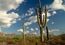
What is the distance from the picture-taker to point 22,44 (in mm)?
12914

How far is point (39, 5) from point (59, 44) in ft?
12.6

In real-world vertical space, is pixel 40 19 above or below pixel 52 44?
above

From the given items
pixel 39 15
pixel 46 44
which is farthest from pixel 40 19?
pixel 46 44

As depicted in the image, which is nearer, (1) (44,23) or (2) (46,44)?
(2) (46,44)

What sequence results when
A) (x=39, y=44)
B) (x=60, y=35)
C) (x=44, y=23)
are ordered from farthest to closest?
(x=60, y=35), (x=44, y=23), (x=39, y=44)

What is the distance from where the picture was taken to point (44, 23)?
14.7m

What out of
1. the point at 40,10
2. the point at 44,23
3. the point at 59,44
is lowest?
the point at 59,44

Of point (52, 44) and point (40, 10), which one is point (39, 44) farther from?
point (40, 10)

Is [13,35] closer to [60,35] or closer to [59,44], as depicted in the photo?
[60,35]

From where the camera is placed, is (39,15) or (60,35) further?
(60,35)

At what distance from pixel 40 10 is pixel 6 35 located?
26.6 ft

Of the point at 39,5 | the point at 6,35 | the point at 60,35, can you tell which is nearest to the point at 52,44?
the point at 39,5

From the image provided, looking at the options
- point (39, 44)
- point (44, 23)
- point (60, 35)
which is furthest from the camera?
point (60, 35)

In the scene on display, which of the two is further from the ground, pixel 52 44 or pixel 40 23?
pixel 40 23
